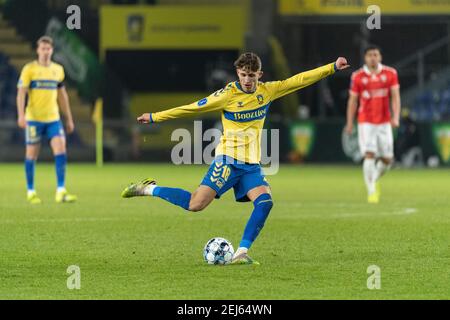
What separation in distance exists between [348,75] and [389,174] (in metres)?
8.15

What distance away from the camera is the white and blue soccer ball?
10617 mm

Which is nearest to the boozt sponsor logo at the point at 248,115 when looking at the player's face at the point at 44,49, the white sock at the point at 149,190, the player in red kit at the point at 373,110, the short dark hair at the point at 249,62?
the short dark hair at the point at 249,62

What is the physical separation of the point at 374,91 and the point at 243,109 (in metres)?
7.65

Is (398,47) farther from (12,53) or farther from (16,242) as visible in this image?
(16,242)

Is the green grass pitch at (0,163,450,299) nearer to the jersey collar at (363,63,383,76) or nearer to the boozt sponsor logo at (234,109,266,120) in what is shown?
the boozt sponsor logo at (234,109,266,120)

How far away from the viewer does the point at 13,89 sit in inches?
1335

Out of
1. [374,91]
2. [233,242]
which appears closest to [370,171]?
[374,91]

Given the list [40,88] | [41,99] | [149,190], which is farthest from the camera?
[40,88]

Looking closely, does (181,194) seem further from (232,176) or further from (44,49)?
(44,49)

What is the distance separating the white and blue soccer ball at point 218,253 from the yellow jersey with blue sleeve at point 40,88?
25.3 ft

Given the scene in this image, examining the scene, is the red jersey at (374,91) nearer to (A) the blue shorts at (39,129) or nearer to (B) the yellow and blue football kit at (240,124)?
(A) the blue shorts at (39,129)

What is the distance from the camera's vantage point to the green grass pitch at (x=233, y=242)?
9.16 meters

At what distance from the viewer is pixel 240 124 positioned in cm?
1105

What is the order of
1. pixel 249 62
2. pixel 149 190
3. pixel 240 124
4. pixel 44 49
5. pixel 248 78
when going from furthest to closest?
pixel 44 49
pixel 149 190
pixel 240 124
pixel 248 78
pixel 249 62
